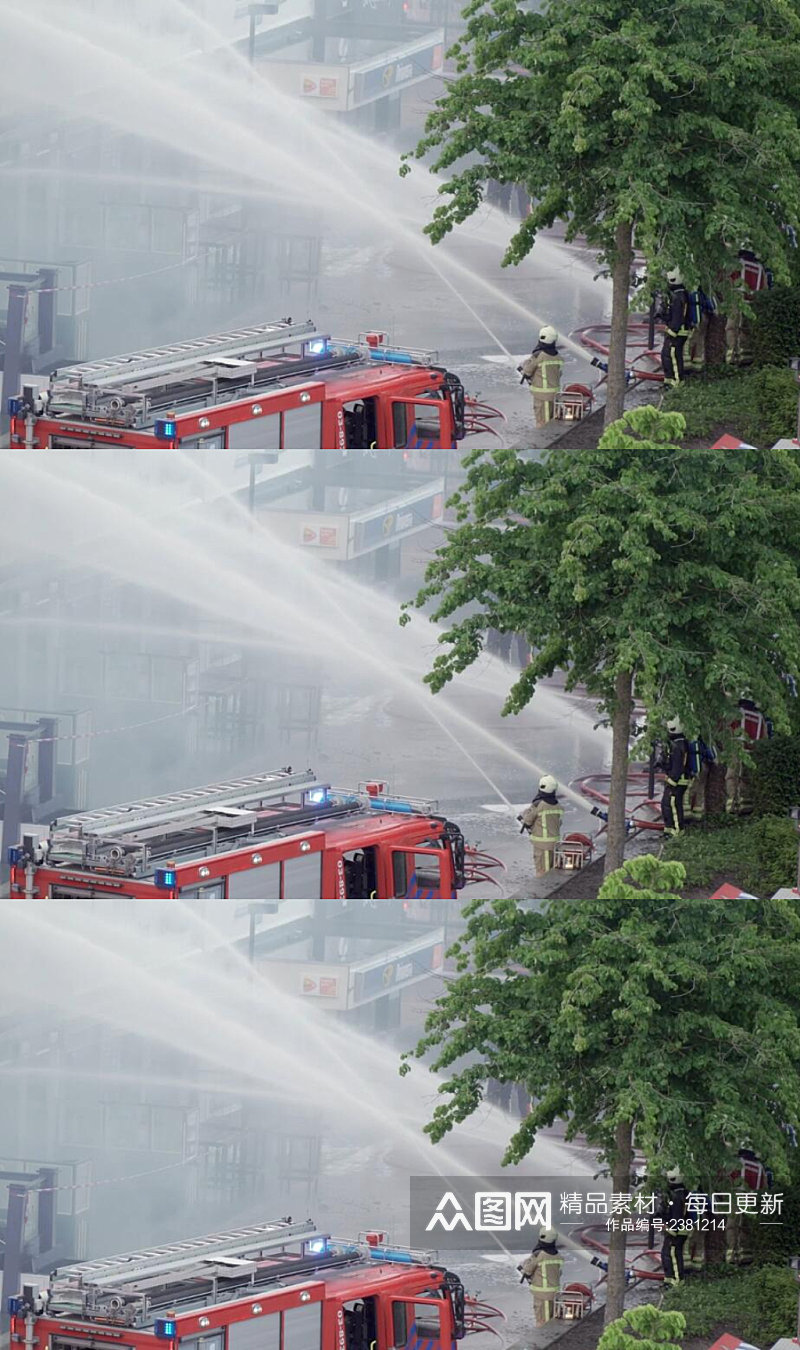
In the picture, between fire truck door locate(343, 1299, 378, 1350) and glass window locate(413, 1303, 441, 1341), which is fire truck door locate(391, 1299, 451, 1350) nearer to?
glass window locate(413, 1303, 441, 1341)

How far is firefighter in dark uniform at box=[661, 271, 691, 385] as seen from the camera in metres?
57.5

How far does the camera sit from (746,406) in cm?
5650

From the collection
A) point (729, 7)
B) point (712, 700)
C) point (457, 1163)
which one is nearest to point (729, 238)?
point (729, 7)

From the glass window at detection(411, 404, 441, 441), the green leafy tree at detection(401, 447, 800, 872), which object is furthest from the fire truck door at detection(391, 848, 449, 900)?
the green leafy tree at detection(401, 447, 800, 872)

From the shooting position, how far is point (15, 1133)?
56750mm

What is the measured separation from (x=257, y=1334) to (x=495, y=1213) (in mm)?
3720

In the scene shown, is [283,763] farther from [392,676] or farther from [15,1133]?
[15,1133]

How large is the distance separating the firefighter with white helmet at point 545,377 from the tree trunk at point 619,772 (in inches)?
289

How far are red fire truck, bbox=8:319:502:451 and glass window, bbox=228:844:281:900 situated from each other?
18.4 ft

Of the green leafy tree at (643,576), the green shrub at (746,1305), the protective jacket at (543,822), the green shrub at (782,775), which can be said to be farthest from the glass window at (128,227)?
the green shrub at (746,1305)

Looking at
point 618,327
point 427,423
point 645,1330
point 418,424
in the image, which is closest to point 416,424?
point 418,424

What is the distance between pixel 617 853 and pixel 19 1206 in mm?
10372

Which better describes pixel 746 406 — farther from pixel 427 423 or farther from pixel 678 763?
pixel 678 763

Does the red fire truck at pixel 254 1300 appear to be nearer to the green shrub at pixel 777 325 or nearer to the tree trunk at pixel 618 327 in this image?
the tree trunk at pixel 618 327
